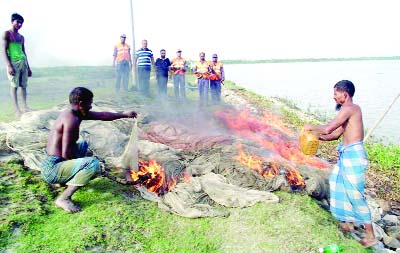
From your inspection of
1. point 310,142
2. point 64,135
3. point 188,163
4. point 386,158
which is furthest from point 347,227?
point 386,158

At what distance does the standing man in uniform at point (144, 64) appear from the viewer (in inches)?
509

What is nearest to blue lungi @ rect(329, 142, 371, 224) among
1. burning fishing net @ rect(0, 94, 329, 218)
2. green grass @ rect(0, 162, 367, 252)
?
green grass @ rect(0, 162, 367, 252)

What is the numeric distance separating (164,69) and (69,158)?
9184mm

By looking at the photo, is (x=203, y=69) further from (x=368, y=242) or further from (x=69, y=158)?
(x=368, y=242)

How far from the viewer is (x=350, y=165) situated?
15.5 ft

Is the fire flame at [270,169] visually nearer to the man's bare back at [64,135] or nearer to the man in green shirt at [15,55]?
the man's bare back at [64,135]

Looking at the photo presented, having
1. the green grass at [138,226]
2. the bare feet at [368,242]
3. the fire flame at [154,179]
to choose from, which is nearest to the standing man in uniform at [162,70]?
the fire flame at [154,179]

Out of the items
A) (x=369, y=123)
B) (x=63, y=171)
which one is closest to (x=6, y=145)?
(x=63, y=171)

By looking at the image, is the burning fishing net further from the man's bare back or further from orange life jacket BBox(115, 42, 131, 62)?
orange life jacket BBox(115, 42, 131, 62)

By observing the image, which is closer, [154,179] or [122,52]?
[154,179]

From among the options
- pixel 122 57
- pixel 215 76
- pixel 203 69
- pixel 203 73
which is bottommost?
pixel 215 76

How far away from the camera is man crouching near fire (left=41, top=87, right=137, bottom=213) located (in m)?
4.48

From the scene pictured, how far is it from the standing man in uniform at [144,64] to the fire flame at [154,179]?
7.75 m

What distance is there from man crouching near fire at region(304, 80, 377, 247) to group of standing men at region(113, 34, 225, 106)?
836cm
